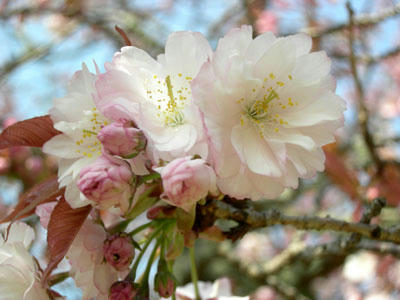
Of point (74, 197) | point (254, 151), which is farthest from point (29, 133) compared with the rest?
point (254, 151)

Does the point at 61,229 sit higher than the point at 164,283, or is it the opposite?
the point at 61,229

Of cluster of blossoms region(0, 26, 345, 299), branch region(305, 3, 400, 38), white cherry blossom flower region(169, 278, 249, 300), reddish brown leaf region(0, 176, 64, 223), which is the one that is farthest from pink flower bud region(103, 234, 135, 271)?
branch region(305, 3, 400, 38)

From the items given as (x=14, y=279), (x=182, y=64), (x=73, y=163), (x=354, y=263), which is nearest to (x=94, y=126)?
(x=73, y=163)

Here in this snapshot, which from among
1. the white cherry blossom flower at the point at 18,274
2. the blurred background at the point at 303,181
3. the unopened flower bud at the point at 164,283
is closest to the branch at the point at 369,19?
the blurred background at the point at 303,181

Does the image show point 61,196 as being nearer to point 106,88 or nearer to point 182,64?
point 106,88

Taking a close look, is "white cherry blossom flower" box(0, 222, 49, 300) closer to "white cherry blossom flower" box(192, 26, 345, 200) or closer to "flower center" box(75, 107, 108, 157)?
"flower center" box(75, 107, 108, 157)

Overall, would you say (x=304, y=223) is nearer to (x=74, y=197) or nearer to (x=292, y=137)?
(x=292, y=137)

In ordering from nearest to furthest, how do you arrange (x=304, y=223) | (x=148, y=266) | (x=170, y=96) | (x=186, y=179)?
(x=186, y=179)
(x=170, y=96)
(x=148, y=266)
(x=304, y=223)
